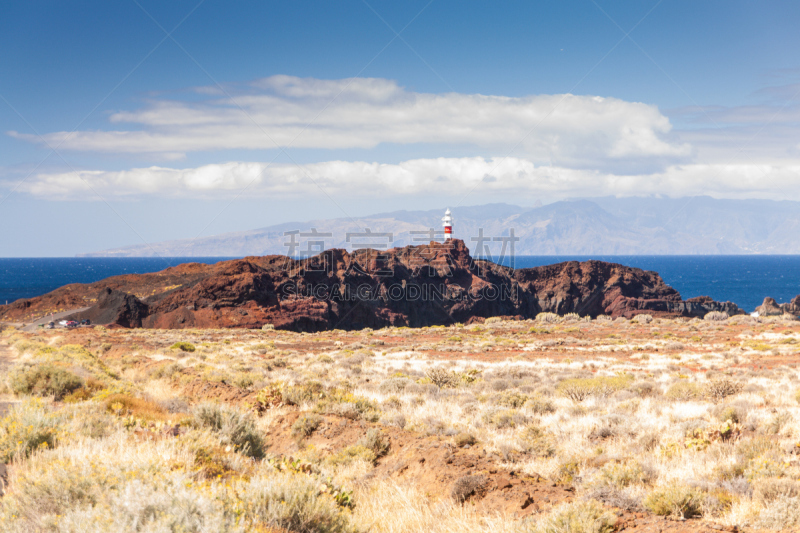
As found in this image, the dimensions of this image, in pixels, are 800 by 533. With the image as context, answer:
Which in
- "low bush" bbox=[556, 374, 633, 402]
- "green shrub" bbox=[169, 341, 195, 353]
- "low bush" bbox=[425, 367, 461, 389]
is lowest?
"green shrub" bbox=[169, 341, 195, 353]

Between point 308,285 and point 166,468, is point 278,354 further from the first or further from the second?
point 308,285

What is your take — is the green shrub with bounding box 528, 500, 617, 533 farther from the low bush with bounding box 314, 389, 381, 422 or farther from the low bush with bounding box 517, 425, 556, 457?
the low bush with bounding box 314, 389, 381, 422

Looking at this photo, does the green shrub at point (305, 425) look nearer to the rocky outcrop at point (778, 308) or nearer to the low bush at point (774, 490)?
the low bush at point (774, 490)

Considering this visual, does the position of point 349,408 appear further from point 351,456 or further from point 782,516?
point 782,516

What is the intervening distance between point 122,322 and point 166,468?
48.5m

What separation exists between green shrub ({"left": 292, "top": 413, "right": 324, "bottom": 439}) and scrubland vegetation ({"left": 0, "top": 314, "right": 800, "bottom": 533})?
3cm

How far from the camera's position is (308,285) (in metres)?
57.7

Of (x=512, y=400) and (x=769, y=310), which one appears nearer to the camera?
(x=512, y=400)

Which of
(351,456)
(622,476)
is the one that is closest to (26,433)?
(351,456)

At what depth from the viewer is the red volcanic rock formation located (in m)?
50.0

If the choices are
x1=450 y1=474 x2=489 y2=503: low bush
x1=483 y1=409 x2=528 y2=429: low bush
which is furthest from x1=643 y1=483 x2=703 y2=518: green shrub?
x1=483 y1=409 x2=528 y2=429: low bush

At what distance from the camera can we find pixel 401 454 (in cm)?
750

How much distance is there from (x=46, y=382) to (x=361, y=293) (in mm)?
51578

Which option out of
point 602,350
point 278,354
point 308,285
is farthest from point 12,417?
point 308,285
